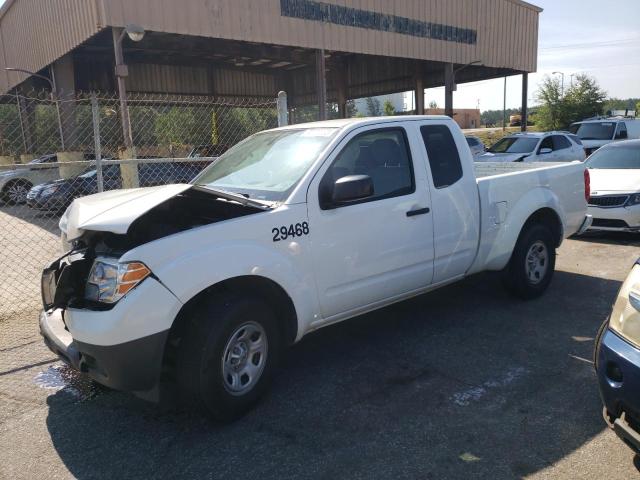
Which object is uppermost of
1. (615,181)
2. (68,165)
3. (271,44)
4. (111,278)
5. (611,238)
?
(271,44)

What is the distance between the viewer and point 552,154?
548 inches

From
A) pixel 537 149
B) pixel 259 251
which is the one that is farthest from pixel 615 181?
pixel 259 251

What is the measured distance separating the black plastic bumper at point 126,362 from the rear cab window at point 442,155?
2680 mm

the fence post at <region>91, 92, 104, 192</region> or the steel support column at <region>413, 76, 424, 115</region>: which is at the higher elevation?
the steel support column at <region>413, 76, 424, 115</region>

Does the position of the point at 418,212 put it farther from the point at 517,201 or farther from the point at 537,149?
the point at 537,149

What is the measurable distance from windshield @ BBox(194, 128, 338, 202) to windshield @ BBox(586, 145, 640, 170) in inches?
286

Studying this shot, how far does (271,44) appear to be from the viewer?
16328 millimetres

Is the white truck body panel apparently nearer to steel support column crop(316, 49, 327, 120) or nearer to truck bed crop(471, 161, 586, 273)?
truck bed crop(471, 161, 586, 273)

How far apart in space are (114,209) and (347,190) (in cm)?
151

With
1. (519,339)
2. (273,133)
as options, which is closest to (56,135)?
(273,133)

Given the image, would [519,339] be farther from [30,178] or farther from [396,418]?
[30,178]

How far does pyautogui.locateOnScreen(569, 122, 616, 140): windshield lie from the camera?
18.2m

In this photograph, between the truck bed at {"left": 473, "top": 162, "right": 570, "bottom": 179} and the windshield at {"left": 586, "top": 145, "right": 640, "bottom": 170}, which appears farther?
the windshield at {"left": 586, "top": 145, "right": 640, "bottom": 170}

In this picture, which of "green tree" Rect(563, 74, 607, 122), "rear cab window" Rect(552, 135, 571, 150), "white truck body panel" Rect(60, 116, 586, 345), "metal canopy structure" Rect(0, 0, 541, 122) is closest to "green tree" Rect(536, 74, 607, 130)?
"green tree" Rect(563, 74, 607, 122)
